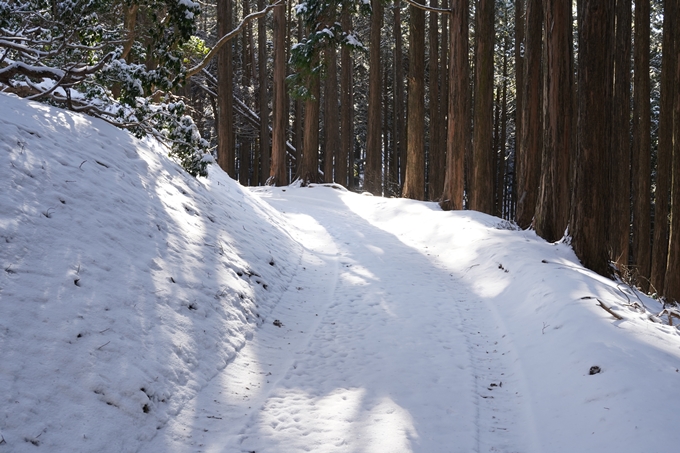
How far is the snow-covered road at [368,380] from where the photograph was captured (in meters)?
3.72

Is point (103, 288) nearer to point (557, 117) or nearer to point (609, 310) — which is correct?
point (609, 310)

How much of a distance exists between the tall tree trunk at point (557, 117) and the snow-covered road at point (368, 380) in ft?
10.3

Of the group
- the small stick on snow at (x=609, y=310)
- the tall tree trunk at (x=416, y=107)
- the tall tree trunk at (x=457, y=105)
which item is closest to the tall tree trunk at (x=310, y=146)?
the tall tree trunk at (x=416, y=107)

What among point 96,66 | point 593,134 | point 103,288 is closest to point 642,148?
point 593,134

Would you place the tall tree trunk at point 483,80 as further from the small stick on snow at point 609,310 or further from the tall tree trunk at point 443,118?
the small stick on snow at point 609,310

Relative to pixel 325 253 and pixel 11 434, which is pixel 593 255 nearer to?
pixel 325 253

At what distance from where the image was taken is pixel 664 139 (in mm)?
13320

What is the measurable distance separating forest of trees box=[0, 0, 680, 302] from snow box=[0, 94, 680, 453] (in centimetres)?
96

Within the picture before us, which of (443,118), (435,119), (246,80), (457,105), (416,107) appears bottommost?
(457,105)

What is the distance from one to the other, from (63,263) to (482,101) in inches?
484

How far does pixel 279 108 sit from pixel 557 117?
11895mm

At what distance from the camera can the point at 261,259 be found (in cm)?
750

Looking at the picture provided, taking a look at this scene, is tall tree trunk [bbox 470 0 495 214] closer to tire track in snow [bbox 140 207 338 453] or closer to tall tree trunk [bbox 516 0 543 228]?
tall tree trunk [bbox 516 0 543 228]

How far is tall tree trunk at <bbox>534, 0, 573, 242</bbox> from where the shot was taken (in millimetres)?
9344
